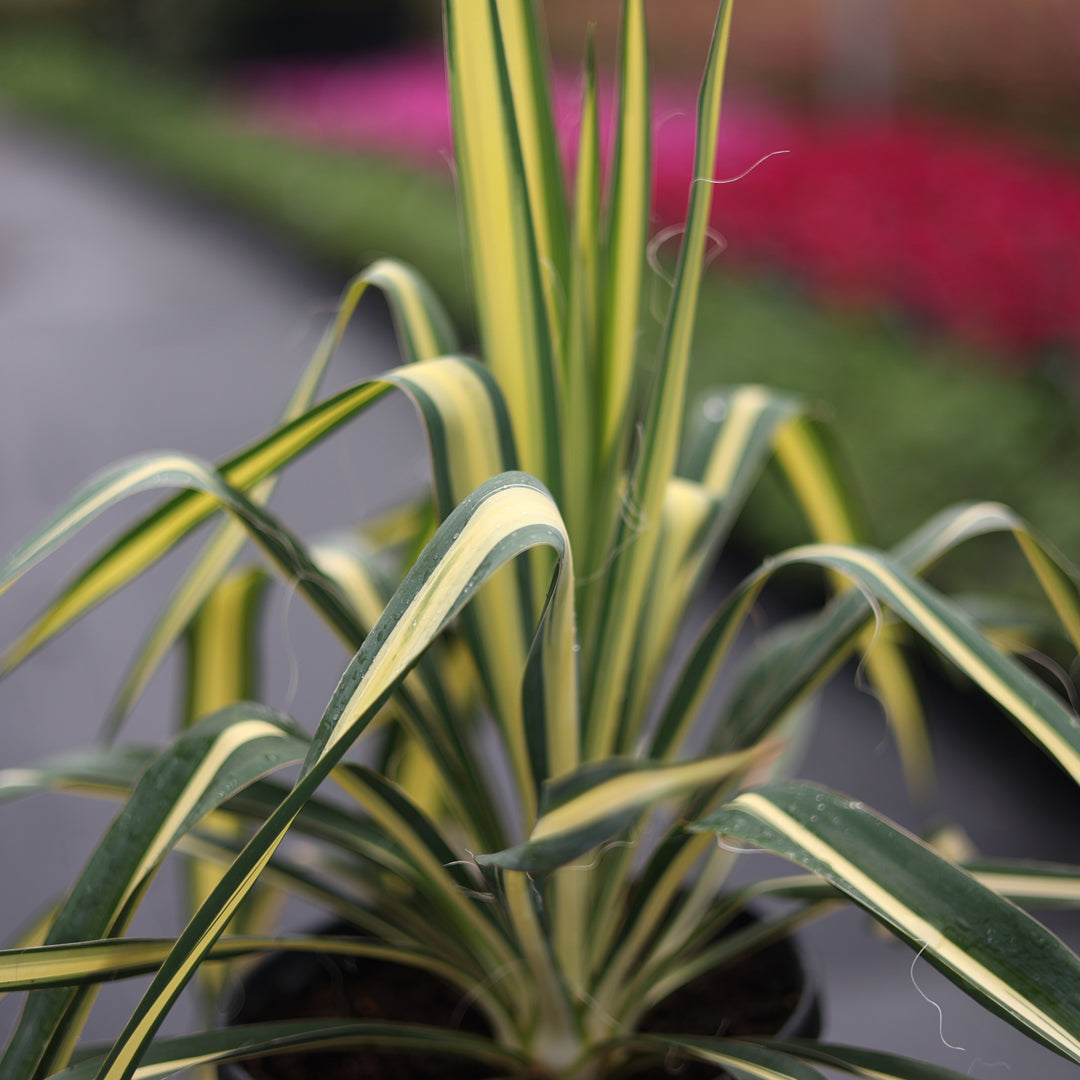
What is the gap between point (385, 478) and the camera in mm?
2648

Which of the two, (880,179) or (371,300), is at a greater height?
(371,300)

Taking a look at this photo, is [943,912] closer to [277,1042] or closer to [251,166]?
[277,1042]

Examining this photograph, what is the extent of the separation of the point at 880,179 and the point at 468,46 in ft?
7.30

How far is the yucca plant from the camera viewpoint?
0.44 metres

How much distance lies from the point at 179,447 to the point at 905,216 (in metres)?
1.71

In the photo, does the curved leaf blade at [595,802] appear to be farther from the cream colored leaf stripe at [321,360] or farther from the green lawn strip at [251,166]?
the green lawn strip at [251,166]

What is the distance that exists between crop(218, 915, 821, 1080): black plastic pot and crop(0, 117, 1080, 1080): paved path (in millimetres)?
36

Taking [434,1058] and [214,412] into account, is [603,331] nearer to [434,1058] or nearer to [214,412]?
[434,1058]

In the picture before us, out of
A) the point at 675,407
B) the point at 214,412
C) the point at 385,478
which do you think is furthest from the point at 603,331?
the point at 214,412

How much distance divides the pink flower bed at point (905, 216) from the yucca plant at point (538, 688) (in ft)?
0.92

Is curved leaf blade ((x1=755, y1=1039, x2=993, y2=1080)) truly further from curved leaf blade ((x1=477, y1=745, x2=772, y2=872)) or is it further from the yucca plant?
curved leaf blade ((x1=477, y1=745, x2=772, y2=872))

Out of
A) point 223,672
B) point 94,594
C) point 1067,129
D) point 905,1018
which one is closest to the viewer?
point 94,594

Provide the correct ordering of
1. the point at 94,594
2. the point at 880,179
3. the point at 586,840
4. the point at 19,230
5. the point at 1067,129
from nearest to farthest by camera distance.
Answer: the point at 586,840 < the point at 94,594 < the point at 880,179 < the point at 1067,129 < the point at 19,230

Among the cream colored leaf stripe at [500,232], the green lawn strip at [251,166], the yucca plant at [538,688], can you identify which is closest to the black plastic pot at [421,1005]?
the yucca plant at [538,688]
